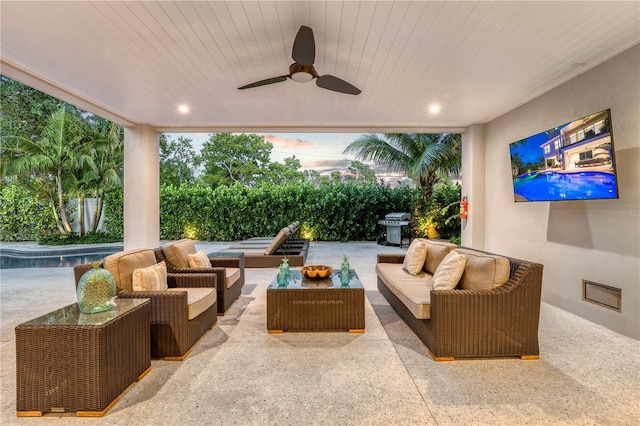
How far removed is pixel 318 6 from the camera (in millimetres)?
2553

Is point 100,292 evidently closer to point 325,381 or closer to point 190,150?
point 325,381

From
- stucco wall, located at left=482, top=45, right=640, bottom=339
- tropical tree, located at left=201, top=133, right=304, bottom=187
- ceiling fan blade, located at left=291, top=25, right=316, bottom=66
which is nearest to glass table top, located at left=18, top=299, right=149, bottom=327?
ceiling fan blade, located at left=291, top=25, right=316, bottom=66

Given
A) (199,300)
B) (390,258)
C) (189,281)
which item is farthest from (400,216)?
(199,300)

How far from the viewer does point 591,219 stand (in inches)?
138

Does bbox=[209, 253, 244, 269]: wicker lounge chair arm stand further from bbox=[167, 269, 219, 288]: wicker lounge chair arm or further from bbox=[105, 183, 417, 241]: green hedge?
bbox=[105, 183, 417, 241]: green hedge

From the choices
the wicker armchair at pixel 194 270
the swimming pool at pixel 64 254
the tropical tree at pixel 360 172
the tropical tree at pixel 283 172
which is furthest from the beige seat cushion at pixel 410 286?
the tropical tree at pixel 360 172

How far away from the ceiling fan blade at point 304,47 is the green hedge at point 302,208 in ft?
24.4

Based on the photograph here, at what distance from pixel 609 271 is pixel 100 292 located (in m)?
4.71

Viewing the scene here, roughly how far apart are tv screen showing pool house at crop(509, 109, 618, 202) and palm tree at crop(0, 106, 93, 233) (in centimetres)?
1202

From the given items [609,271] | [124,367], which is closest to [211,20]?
[124,367]

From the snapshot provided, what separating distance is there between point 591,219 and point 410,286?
7.31 ft

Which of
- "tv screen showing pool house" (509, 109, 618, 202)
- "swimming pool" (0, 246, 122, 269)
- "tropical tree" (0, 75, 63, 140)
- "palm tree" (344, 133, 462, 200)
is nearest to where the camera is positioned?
"tv screen showing pool house" (509, 109, 618, 202)

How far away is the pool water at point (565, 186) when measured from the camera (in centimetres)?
309

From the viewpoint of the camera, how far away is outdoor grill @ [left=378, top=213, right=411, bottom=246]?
9.22 metres
